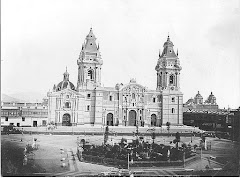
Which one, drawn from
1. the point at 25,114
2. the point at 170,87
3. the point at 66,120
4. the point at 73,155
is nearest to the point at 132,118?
the point at 170,87

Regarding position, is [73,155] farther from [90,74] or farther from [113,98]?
[90,74]

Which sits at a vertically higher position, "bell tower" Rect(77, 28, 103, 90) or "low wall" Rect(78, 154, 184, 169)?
"bell tower" Rect(77, 28, 103, 90)

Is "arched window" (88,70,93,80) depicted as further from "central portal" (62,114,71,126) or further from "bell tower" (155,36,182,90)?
"bell tower" (155,36,182,90)

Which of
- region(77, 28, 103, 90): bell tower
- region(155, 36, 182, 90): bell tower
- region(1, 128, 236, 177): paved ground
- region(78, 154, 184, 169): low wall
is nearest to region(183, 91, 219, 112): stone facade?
region(155, 36, 182, 90): bell tower

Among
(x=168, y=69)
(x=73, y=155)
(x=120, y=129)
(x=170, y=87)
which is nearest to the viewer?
(x=73, y=155)

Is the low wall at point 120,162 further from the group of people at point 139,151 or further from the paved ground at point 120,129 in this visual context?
the paved ground at point 120,129

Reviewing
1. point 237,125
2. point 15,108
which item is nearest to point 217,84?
point 237,125

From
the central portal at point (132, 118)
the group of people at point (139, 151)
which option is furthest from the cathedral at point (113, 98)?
the group of people at point (139, 151)
